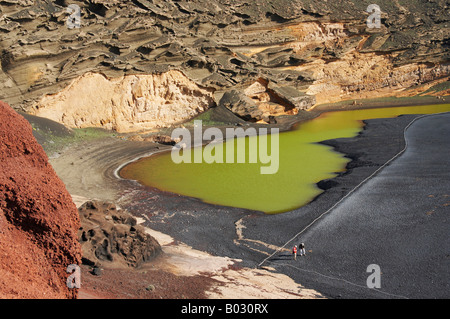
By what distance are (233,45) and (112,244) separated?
40.5 m

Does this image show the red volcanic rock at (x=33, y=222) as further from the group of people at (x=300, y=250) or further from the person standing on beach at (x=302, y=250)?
the person standing on beach at (x=302, y=250)

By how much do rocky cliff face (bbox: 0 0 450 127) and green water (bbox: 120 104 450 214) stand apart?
10213 mm

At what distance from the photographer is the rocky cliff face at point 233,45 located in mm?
32969

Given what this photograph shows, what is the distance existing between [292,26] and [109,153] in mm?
33955

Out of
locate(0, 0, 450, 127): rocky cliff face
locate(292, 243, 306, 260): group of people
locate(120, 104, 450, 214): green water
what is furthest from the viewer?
locate(0, 0, 450, 127): rocky cliff face

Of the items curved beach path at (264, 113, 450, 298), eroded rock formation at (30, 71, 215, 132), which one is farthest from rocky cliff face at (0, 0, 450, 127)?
curved beach path at (264, 113, 450, 298)

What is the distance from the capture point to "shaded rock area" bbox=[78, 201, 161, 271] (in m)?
12.6

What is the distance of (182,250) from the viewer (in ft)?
50.3

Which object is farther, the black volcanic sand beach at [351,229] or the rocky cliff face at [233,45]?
the rocky cliff face at [233,45]

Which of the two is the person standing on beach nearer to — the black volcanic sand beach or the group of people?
the group of people

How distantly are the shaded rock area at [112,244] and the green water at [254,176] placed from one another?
25.9ft

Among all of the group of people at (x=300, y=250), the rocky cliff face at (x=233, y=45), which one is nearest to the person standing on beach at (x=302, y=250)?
the group of people at (x=300, y=250)

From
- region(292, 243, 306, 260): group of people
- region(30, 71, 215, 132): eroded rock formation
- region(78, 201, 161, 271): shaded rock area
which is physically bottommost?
region(292, 243, 306, 260): group of people

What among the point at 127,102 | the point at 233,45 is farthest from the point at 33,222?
the point at 233,45
